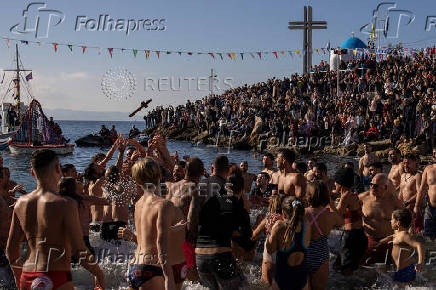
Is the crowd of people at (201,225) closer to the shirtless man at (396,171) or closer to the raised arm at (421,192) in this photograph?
the raised arm at (421,192)

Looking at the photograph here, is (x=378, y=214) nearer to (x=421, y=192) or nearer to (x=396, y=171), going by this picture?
(x=421, y=192)

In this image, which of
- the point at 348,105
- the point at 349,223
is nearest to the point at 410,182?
the point at 349,223

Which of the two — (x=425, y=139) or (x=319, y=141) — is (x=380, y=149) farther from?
(x=319, y=141)

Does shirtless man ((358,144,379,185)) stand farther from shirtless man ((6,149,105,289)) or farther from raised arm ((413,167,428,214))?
shirtless man ((6,149,105,289))

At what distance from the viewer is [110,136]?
38.4 metres

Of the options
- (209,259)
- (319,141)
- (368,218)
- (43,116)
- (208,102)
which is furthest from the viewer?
(208,102)

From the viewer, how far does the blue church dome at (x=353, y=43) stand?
34.9 meters

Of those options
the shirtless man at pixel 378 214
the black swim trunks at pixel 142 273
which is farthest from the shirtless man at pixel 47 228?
the shirtless man at pixel 378 214

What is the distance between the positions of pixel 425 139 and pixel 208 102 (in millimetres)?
19366

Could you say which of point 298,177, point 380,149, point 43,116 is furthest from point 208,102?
point 298,177

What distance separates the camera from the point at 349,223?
18.7 feet

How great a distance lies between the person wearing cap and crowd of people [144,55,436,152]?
53.4 feet

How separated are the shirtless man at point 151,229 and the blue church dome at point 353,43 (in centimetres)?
3414

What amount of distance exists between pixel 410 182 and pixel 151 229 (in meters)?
5.80
